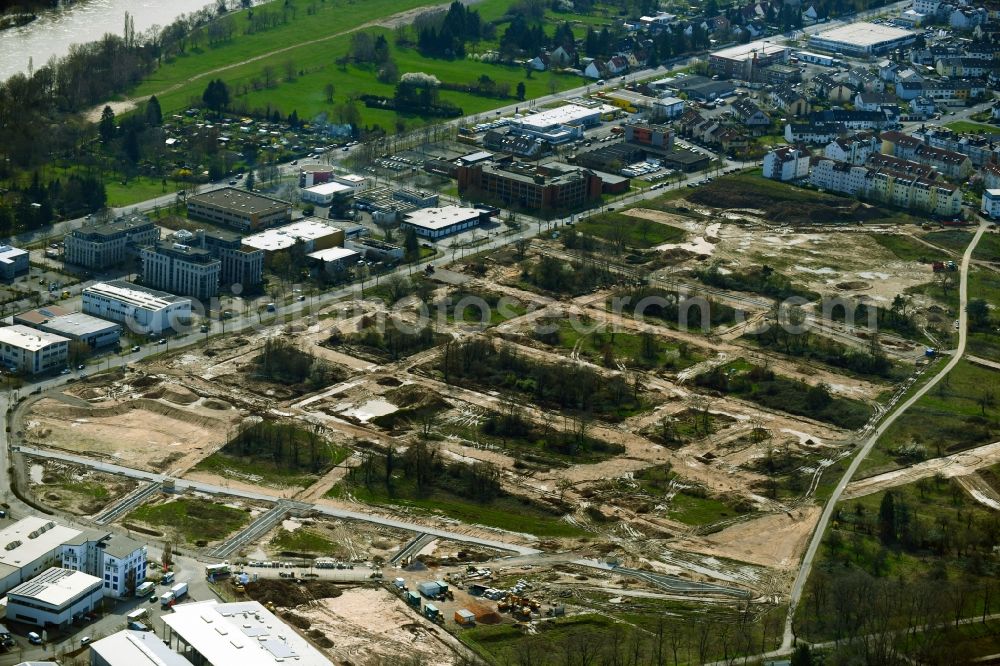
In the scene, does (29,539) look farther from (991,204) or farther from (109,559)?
(991,204)

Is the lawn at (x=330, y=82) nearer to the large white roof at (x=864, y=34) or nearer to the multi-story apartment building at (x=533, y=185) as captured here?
the multi-story apartment building at (x=533, y=185)

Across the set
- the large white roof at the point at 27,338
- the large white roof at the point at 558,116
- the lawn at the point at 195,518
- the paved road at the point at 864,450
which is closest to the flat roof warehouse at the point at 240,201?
the large white roof at the point at 27,338

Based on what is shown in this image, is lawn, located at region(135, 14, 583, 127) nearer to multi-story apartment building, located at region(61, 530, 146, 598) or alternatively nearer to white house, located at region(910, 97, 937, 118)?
white house, located at region(910, 97, 937, 118)

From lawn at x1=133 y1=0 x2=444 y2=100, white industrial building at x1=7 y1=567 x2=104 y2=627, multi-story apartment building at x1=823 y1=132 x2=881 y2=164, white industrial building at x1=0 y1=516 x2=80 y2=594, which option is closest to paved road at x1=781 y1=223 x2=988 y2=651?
multi-story apartment building at x1=823 y1=132 x2=881 y2=164

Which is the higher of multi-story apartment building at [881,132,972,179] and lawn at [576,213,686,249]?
multi-story apartment building at [881,132,972,179]

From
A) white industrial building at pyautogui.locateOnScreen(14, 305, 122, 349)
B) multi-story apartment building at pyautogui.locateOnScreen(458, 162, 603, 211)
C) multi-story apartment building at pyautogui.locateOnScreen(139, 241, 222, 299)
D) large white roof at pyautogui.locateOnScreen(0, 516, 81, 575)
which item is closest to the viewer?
large white roof at pyautogui.locateOnScreen(0, 516, 81, 575)

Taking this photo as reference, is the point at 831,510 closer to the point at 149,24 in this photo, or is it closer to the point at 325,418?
the point at 325,418

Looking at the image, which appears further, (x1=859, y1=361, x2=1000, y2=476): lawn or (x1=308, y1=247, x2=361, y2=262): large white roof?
(x1=308, y1=247, x2=361, y2=262): large white roof
